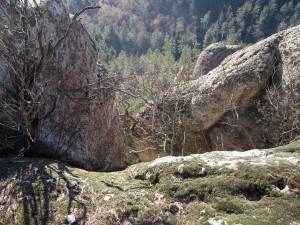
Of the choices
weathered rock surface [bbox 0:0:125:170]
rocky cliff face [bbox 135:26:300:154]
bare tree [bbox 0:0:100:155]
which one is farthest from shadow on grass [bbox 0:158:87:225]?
rocky cliff face [bbox 135:26:300:154]

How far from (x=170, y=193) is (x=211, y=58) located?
1700cm

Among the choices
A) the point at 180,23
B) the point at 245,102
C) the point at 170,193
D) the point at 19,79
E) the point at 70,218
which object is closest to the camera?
the point at 70,218

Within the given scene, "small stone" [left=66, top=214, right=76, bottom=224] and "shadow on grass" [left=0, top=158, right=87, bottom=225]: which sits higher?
"shadow on grass" [left=0, top=158, right=87, bottom=225]

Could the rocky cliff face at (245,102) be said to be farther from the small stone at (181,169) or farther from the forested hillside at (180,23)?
the forested hillside at (180,23)

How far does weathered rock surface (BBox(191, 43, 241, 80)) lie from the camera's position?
18.9 m

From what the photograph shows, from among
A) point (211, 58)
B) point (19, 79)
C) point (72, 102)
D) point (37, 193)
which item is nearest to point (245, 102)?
point (72, 102)

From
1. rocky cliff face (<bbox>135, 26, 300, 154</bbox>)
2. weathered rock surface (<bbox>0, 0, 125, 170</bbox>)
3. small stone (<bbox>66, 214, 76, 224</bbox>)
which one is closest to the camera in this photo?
small stone (<bbox>66, 214, 76, 224</bbox>)

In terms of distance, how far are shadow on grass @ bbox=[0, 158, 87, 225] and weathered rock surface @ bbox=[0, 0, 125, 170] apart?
0.84 m

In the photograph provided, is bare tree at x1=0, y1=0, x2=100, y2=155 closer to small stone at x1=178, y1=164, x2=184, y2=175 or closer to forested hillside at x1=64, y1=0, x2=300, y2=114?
small stone at x1=178, y1=164, x2=184, y2=175

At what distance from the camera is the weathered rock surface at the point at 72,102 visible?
438cm

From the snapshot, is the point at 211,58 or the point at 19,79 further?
the point at 211,58

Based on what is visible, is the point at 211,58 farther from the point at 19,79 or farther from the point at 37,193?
the point at 37,193

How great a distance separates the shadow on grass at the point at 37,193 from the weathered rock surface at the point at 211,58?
15.9m

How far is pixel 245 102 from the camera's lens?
8.57 metres
